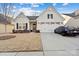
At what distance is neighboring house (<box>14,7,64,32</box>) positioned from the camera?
347cm

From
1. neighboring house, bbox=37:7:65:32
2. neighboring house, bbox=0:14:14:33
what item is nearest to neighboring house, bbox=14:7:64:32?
neighboring house, bbox=37:7:65:32

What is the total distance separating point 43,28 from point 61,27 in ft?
1.12

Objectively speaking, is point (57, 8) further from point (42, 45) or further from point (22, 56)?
point (22, 56)

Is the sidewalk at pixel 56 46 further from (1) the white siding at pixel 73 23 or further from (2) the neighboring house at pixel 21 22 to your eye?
(2) the neighboring house at pixel 21 22

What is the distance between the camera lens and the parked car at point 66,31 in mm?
3475

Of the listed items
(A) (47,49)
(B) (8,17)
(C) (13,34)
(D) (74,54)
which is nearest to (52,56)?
(A) (47,49)

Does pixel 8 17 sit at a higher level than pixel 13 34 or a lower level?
higher

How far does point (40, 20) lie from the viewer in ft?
11.5

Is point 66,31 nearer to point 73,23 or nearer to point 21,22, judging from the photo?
point 73,23

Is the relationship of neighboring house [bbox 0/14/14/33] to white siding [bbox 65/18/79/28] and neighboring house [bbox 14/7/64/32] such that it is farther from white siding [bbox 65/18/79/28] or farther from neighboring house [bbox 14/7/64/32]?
white siding [bbox 65/18/79/28]

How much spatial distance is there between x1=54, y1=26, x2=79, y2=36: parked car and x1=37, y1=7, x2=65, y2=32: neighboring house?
0.07 metres

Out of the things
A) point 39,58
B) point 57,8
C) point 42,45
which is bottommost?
point 39,58

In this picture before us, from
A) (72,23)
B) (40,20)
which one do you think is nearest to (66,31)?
(72,23)

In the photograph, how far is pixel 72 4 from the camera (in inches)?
135
